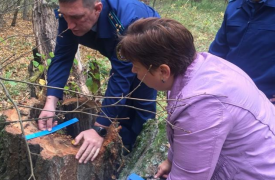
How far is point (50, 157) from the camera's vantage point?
1.88m

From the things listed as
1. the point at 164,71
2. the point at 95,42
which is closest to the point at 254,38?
the point at 164,71

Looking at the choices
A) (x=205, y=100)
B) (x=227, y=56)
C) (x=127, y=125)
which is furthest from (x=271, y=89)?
(x=127, y=125)

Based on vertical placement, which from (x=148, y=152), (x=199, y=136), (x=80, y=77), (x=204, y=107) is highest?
(x=204, y=107)

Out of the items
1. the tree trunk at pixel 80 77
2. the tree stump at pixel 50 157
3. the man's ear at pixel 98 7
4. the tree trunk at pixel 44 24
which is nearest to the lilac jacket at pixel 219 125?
the tree stump at pixel 50 157

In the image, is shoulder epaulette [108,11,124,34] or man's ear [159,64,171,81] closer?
man's ear [159,64,171,81]

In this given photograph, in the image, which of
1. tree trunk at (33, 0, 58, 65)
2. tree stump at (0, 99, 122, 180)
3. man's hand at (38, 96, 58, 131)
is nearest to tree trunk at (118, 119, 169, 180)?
tree stump at (0, 99, 122, 180)

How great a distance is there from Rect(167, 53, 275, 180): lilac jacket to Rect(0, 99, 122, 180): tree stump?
85 centimetres

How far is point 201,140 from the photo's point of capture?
118 cm

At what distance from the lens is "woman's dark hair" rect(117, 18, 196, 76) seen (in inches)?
48.1

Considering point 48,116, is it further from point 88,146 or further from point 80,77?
point 80,77

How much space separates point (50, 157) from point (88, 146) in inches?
9.9

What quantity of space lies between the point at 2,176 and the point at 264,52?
2.04 metres

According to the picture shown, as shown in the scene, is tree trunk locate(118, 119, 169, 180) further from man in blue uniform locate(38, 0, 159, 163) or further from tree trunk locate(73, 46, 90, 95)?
tree trunk locate(73, 46, 90, 95)

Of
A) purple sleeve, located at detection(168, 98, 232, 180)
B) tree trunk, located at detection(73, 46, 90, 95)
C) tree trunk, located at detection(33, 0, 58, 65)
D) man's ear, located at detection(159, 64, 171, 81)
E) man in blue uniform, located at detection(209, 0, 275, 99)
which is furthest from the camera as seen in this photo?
tree trunk, located at detection(33, 0, 58, 65)
